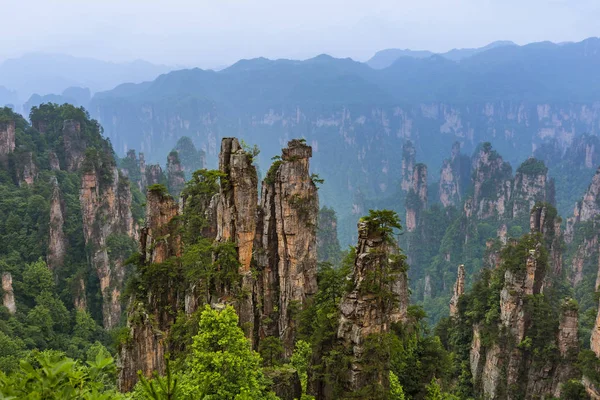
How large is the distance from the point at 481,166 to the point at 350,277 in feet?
295

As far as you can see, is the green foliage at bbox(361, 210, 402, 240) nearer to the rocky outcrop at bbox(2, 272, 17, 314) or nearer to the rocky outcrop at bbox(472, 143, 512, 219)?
the rocky outcrop at bbox(2, 272, 17, 314)

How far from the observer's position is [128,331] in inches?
835

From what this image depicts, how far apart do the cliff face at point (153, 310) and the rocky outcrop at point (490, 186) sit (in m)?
75.6

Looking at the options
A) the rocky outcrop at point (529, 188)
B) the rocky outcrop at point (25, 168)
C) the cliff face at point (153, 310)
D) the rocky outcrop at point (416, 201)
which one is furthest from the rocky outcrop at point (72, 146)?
the rocky outcrop at point (416, 201)

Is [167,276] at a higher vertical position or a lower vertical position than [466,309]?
higher

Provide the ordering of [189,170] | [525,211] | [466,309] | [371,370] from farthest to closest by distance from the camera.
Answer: [189,170] → [525,211] → [466,309] → [371,370]

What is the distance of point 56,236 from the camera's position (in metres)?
45.0

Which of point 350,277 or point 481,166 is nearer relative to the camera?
point 350,277

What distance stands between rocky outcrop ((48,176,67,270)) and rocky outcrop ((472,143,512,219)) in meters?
72.3

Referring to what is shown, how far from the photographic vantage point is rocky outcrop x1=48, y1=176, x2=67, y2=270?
4453 centimetres

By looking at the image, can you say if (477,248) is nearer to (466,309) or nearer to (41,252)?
(466,309)

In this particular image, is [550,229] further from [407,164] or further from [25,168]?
[407,164]

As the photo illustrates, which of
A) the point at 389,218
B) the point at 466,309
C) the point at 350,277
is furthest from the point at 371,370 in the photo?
the point at 466,309

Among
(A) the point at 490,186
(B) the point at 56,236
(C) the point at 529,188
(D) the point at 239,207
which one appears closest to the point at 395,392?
(D) the point at 239,207
